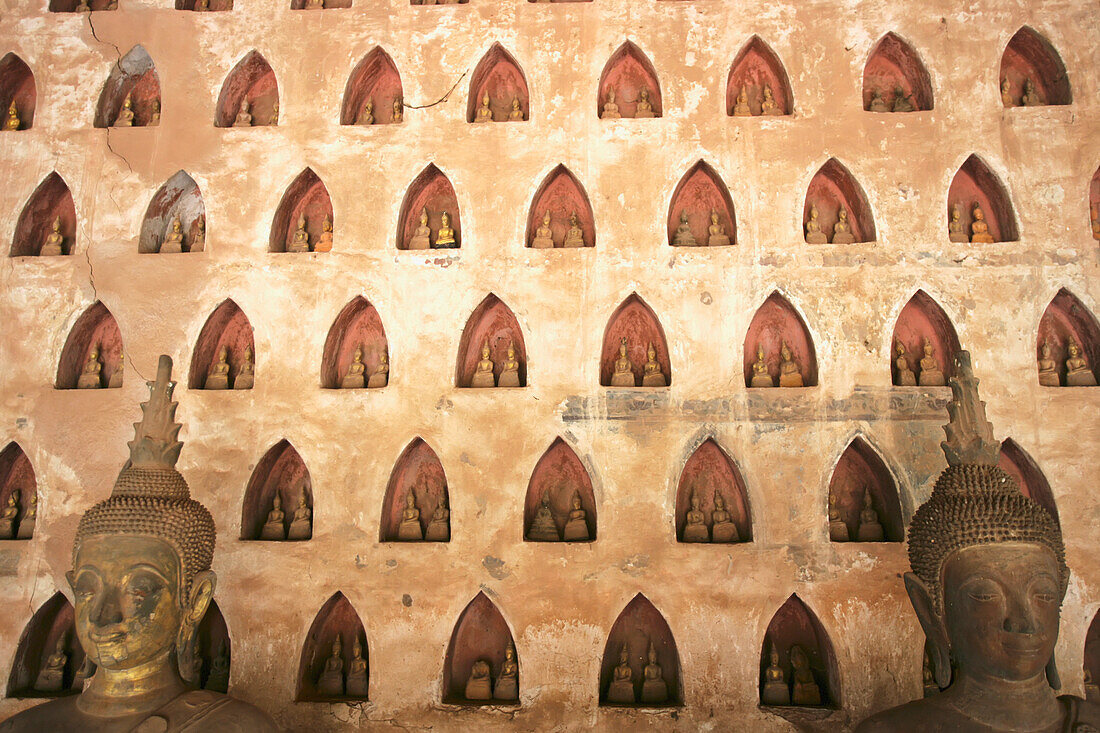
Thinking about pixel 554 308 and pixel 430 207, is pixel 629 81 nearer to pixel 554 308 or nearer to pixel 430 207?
pixel 430 207

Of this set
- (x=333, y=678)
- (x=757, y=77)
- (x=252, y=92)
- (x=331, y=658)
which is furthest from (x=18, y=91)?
(x=757, y=77)

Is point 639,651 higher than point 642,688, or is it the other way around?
point 639,651

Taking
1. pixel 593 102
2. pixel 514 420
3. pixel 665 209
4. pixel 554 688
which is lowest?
pixel 554 688

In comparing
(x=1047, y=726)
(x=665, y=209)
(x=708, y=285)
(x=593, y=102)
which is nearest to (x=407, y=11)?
(x=593, y=102)

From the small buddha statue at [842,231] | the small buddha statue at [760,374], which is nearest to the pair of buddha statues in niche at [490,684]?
the small buddha statue at [760,374]

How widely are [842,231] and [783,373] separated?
4.46 feet

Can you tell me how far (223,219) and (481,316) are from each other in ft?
7.99

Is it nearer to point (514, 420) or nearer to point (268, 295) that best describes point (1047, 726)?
point (514, 420)

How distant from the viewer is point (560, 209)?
7266mm

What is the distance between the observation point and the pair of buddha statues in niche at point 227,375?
6.95m

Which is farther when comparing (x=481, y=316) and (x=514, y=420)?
(x=481, y=316)

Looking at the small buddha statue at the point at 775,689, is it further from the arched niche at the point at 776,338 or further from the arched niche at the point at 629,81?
the arched niche at the point at 629,81

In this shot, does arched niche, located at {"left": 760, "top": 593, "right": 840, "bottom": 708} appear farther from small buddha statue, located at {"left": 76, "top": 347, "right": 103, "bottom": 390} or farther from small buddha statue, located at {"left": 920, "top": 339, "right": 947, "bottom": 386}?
small buddha statue, located at {"left": 76, "top": 347, "right": 103, "bottom": 390}

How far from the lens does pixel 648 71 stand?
7.30 metres
